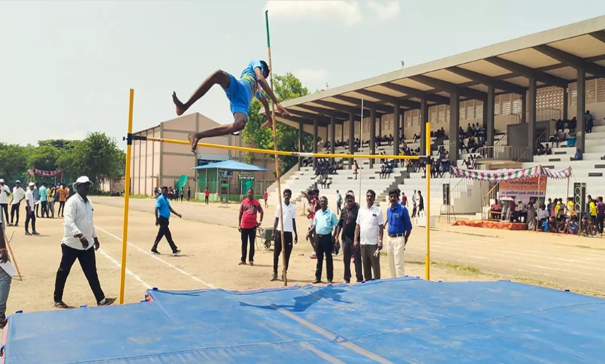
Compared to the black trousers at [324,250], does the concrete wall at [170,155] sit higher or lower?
higher

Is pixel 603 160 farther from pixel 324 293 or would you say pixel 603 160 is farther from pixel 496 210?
pixel 324 293

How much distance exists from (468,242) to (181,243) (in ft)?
31.2

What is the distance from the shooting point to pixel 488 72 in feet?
93.2

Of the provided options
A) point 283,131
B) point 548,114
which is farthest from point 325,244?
point 283,131

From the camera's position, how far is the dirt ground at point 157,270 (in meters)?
7.89

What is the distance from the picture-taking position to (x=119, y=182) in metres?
70.4

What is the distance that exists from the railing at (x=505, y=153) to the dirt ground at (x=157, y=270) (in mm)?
16580

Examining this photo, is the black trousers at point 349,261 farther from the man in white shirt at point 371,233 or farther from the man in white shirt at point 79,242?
the man in white shirt at point 79,242

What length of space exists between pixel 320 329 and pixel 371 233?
3.30 m

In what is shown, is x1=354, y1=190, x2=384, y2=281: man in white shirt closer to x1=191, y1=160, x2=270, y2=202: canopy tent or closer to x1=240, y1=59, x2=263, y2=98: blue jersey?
x1=240, y1=59, x2=263, y2=98: blue jersey

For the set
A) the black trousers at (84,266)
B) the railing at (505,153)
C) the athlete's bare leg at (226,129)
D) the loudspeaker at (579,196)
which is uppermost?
the railing at (505,153)

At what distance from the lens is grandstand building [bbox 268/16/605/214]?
76.8ft

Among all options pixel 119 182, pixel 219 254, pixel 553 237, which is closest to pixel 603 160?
pixel 553 237

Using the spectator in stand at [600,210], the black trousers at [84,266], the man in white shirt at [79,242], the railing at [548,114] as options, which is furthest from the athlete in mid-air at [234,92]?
the railing at [548,114]
